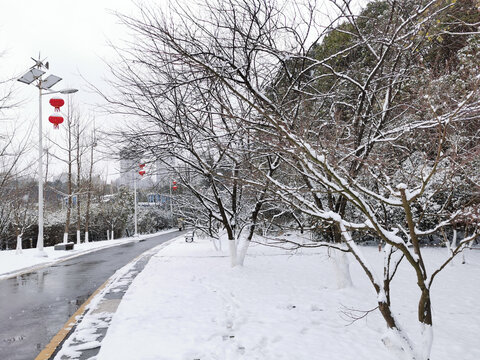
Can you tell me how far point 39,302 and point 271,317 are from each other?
15.9ft

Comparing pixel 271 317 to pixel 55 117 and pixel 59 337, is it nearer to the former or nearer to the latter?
pixel 59 337

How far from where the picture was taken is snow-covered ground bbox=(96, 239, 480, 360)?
13.6 ft

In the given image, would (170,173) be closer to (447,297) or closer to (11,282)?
(11,282)

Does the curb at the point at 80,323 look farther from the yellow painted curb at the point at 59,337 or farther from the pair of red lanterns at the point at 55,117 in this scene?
the pair of red lanterns at the point at 55,117

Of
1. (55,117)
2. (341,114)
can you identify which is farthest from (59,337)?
(55,117)

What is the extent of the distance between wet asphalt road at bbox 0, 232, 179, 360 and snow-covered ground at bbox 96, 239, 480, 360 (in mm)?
978

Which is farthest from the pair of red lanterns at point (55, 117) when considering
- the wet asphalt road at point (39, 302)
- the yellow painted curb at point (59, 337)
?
the yellow painted curb at point (59, 337)

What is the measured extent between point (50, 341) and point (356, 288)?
5.86m

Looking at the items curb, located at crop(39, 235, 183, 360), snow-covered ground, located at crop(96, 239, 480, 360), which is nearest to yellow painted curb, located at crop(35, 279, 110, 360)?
curb, located at crop(39, 235, 183, 360)

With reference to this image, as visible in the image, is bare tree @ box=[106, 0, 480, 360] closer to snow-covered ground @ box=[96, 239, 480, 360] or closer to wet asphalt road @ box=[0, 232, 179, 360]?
snow-covered ground @ box=[96, 239, 480, 360]

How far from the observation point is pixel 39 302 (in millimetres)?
6953

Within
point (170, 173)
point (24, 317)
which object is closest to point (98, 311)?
point (24, 317)

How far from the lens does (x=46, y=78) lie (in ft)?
49.8

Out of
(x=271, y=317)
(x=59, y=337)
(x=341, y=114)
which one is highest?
(x=341, y=114)
